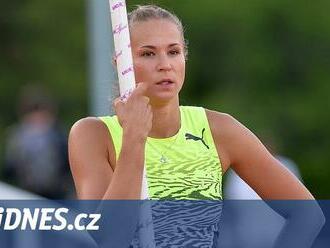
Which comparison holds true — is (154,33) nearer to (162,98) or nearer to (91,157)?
(162,98)

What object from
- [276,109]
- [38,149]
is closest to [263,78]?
[276,109]

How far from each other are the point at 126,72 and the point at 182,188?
515 mm

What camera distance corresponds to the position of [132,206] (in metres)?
5.76

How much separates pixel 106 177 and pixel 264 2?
1525cm

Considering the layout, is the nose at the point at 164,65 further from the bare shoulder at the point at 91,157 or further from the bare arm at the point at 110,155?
the bare shoulder at the point at 91,157

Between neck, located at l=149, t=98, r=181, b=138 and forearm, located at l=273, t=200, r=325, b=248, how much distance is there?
0.51 metres

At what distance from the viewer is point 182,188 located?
6.09 meters

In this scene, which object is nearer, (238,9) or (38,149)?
(38,149)

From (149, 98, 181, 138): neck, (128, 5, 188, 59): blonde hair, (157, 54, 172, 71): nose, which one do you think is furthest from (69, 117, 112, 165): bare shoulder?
(128, 5, 188, 59): blonde hair

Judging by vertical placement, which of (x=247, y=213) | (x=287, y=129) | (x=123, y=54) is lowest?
(x=123, y=54)

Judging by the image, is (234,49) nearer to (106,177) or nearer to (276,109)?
(276,109)

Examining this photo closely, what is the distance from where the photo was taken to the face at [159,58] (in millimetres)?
6023

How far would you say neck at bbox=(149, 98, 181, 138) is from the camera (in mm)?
6113

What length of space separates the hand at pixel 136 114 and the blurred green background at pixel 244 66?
44.0 ft
